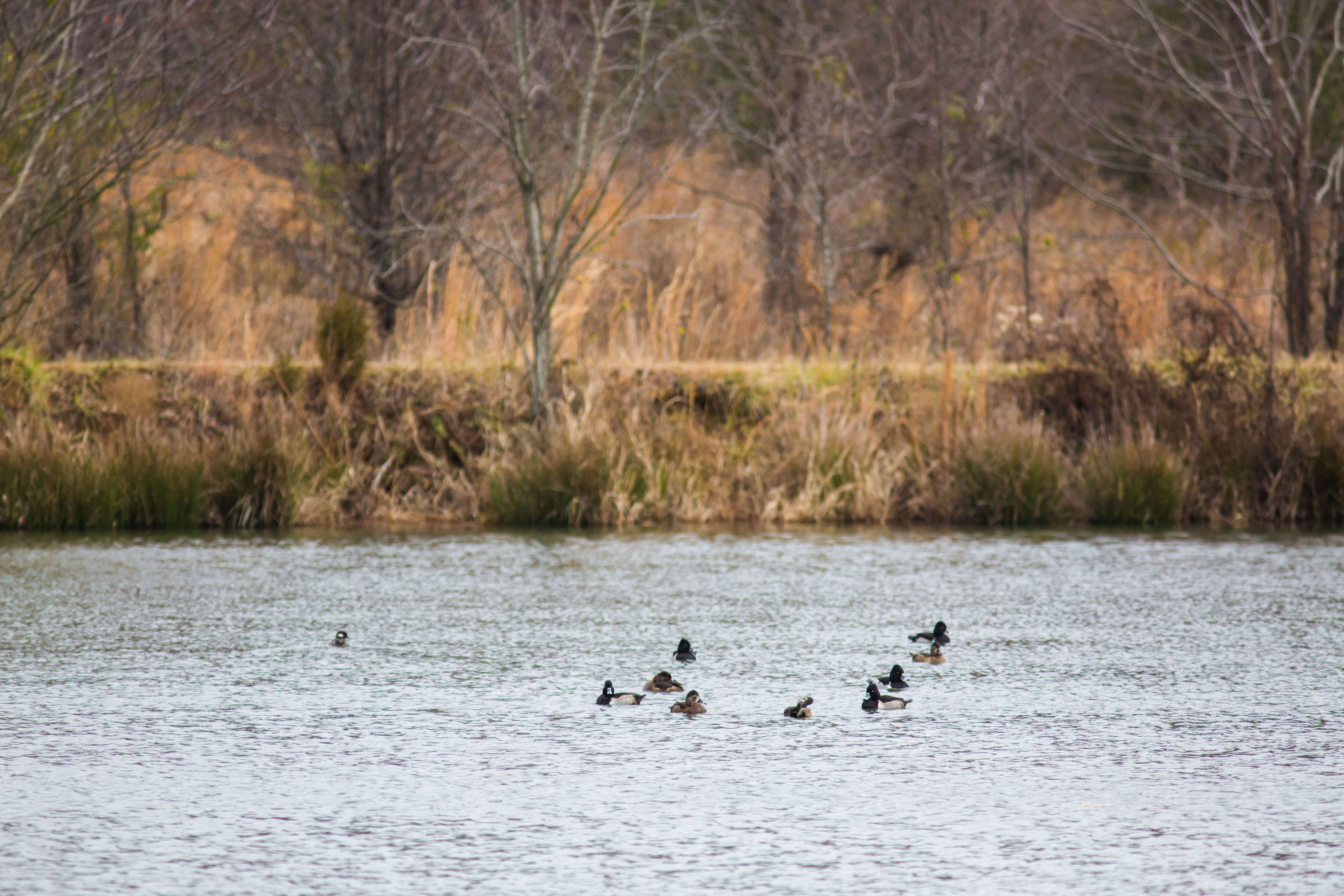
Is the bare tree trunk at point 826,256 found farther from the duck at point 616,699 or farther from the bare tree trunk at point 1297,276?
the duck at point 616,699

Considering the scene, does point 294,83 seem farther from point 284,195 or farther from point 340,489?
point 340,489

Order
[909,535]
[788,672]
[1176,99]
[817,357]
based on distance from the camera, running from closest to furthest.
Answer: [788,672] < [909,535] < [817,357] < [1176,99]

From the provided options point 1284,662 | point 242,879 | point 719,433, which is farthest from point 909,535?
point 242,879

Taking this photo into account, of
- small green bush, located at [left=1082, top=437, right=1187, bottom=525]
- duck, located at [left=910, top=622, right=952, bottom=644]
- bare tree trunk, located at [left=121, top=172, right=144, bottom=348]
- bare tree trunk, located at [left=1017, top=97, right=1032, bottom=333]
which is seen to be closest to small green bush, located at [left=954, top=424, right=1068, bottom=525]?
small green bush, located at [left=1082, top=437, right=1187, bottom=525]

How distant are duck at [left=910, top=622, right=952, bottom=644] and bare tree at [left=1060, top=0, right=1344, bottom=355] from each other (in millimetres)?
5926

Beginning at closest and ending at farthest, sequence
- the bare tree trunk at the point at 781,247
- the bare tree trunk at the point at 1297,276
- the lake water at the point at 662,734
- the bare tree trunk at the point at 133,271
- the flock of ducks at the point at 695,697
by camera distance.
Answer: the lake water at the point at 662,734 → the flock of ducks at the point at 695,697 → the bare tree trunk at the point at 1297,276 → the bare tree trunk at the point at 133,271 → the bare tree trunk at the point at 781,247

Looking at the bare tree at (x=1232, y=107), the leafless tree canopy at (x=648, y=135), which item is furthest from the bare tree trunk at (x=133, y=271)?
the bare tree at (x=1232, y=107)

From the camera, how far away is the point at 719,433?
10852mm

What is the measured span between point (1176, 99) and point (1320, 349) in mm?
7520

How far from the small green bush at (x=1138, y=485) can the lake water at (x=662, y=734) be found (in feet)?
7.38

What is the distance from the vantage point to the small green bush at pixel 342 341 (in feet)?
34.3

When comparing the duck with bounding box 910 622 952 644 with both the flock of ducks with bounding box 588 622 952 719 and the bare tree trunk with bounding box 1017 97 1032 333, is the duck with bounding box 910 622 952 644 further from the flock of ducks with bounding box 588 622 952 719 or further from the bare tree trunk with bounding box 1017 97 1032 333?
the bare tree trunk with bounding box 1017 97 1032 333

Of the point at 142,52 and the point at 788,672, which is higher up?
the point at 142,52

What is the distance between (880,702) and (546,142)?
10495 mm
